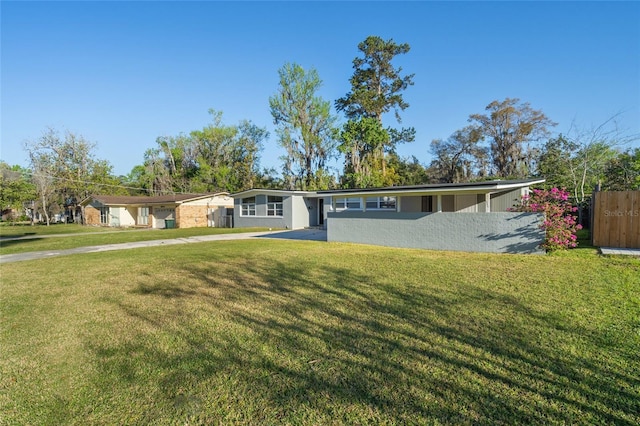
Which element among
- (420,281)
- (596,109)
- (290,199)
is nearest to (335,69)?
(290,199)

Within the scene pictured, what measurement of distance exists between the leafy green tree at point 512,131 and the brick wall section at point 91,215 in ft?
143

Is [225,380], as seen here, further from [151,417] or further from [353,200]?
[353,200]

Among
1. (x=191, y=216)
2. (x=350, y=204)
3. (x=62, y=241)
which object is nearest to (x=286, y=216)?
(x=350, y=204)

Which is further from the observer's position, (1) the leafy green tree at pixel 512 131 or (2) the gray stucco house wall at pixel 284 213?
(1) the leafy green tree at pixel 512 131

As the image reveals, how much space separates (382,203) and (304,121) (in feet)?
69.1

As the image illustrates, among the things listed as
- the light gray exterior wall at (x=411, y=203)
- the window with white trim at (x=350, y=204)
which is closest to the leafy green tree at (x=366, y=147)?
the window with white trim at (x=350, y=204)

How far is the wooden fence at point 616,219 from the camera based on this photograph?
9195 mm

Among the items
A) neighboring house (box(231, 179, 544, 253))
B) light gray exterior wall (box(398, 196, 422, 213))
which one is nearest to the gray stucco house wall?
neighboring house (box(231, 179, 544, 253))

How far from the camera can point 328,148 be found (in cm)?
3706

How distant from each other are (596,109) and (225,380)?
72.4 ft

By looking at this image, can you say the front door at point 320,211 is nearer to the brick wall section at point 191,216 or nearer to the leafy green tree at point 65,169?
the brick wall section at point 191,216

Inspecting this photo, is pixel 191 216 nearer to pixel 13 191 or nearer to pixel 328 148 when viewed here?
pixel 328 148

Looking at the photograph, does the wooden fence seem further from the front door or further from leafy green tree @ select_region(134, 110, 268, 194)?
leafy green tree @ select_region(134, 110, 268, 194)

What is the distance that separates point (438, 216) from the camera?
36.9 ft
